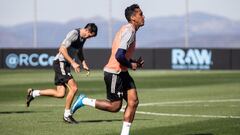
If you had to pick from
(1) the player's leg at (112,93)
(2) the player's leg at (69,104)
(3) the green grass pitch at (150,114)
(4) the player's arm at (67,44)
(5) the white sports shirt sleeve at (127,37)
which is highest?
(5) the white sports shirt sleeve at (127,37)

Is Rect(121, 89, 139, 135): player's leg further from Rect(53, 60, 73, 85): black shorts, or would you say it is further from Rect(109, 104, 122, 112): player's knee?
Rect(53, 60, 73, 85): black shorts

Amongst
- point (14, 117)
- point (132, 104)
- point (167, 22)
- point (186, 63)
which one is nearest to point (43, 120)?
point (14, 117)

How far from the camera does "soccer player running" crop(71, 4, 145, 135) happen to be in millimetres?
11820

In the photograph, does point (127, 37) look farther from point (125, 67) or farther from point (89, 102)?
point (89, 102)

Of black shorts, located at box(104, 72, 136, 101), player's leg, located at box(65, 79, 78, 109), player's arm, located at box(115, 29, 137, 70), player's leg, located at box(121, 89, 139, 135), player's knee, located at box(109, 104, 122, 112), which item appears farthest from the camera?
player's leg, located at box(65, 79, 78, 109)

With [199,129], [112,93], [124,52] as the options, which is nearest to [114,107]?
[112,93]

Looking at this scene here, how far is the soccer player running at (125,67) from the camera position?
11.8m

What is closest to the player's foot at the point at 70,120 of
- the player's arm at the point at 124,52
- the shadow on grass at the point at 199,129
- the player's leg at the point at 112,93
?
the shadow on grass at the point at 199,129

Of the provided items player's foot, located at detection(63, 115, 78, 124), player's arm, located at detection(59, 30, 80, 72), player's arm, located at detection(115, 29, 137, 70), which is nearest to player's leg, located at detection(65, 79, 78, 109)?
player's foot, located at detection(63, 115, 78, 124)

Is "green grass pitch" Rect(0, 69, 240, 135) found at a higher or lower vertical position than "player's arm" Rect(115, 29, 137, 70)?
lower

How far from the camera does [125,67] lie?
12.2 m

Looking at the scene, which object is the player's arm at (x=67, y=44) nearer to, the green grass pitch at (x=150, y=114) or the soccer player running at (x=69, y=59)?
the soccer player running at (x=69, y=59)

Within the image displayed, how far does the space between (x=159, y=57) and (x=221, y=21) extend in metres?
4.86

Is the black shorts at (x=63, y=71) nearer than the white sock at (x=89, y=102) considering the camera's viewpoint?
No
